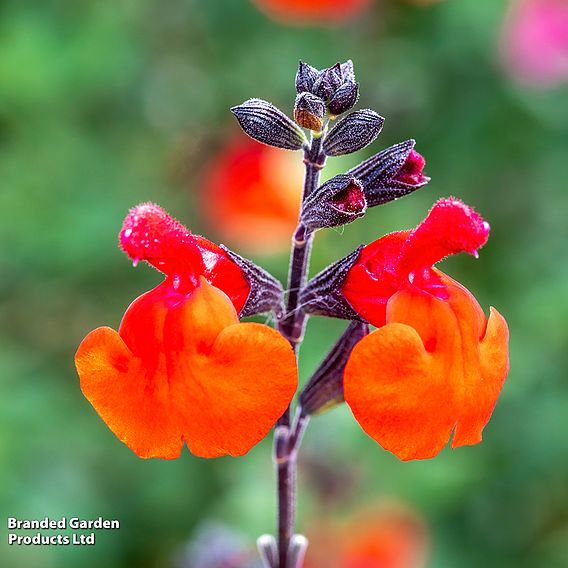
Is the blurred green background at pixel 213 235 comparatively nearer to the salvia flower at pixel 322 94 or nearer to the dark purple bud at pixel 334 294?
the dark purple bud at pixel 334 294

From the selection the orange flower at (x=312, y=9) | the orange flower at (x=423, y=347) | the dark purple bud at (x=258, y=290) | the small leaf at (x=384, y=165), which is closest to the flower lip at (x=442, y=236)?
the orange flower at (x=423, y=347)

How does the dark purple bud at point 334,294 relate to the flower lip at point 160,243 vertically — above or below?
below

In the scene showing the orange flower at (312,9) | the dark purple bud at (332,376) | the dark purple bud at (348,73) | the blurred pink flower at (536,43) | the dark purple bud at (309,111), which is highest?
the orange flower at (312,9)

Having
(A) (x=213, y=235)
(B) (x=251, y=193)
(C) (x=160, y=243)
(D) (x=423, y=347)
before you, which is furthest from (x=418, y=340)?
(A) (x=213, y=235)

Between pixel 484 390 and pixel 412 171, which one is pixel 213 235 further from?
pixel 484 390

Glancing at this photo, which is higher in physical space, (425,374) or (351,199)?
(351,199)

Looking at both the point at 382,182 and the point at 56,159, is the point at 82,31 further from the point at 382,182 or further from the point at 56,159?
the point at 382,182
